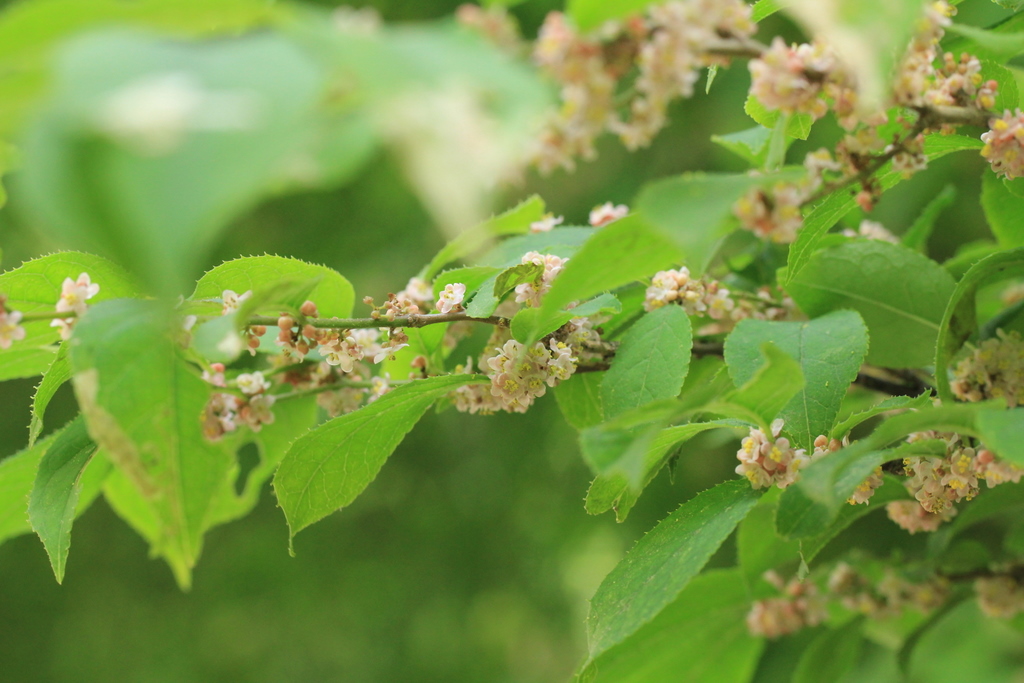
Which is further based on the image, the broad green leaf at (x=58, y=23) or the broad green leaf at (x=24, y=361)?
the broad green leaf at (x=24, y=361)

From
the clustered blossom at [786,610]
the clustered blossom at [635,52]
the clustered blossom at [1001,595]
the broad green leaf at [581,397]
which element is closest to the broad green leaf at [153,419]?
the clustered blossom at [635,52]

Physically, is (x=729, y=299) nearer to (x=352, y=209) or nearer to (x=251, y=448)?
(x=251, y=448)

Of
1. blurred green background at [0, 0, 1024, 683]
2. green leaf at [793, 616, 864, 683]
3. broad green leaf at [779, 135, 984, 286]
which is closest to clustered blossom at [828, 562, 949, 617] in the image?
green leaf at [793, 616, 864, 683]

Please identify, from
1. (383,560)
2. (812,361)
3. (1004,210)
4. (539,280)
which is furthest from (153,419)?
(383,560)

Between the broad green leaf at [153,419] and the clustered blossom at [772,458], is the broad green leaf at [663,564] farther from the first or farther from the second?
the broad green leaf at [153,419]

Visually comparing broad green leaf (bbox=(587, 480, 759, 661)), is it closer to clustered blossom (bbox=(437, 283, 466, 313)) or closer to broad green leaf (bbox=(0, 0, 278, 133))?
clustered blossom (bbox=(437, 283, 466, 313))

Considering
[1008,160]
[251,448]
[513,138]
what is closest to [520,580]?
[251,448]
